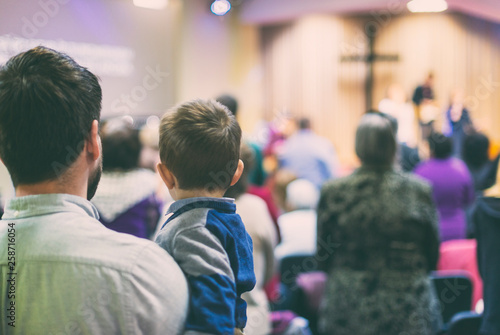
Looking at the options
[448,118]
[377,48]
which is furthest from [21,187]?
[377,48]

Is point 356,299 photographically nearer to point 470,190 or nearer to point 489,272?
point 489,272

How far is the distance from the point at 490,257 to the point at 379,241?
476mm

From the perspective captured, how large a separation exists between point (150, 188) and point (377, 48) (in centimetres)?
945

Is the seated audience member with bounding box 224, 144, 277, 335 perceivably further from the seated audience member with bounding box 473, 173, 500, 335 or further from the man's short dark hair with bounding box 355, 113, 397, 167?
the seated audience member with bounding box 473, 173, 500, 335

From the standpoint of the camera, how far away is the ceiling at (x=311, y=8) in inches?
354

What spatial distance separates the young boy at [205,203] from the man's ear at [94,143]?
0.51ft

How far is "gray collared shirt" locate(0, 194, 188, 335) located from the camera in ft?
3.00

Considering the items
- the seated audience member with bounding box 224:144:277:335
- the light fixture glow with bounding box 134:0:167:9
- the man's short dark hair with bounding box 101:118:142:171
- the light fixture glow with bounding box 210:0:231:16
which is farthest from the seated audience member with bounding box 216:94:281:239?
the light fixture glow with bounding box 210:0:231:16

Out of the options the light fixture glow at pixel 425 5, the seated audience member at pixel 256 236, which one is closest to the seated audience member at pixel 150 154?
the seated audience member at pixel 256 236

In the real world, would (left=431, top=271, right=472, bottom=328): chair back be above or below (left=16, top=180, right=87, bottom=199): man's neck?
below

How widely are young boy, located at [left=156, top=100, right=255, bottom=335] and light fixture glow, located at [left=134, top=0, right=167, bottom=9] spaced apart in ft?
24.4

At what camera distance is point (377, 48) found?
11.0 meters

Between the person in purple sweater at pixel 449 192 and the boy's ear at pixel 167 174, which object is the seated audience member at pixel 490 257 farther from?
the boy's ear at pixel 167 174

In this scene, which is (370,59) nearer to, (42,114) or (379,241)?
(379,241)
